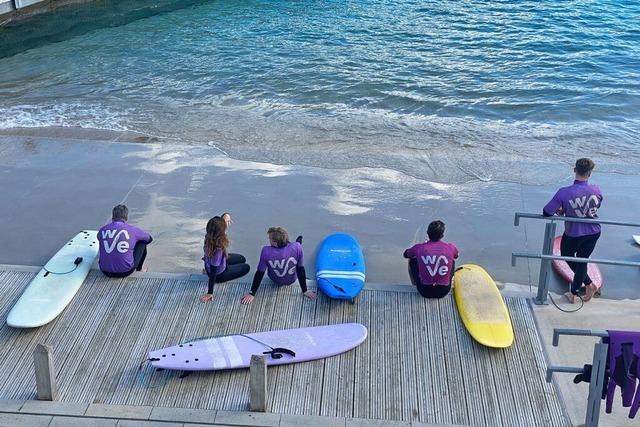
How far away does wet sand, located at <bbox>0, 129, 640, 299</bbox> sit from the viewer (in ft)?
33.8

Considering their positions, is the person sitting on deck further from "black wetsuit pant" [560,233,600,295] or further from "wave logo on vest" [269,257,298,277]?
"black wetsuit pant" [560,233,600,295]

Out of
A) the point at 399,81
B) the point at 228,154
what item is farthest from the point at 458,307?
the point at 399,81

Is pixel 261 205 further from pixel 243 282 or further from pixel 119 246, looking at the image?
pixel 119 246

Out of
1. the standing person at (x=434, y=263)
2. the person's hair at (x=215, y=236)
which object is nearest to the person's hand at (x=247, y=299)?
the person's hair at (x=215, y=236)

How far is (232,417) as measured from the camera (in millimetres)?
6449

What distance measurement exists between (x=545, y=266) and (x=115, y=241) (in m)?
5.05

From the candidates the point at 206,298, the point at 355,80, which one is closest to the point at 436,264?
the point at 206,298

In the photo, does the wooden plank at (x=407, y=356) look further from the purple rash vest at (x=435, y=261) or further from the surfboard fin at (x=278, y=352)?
the surfboard fin at (x=278, y=352)

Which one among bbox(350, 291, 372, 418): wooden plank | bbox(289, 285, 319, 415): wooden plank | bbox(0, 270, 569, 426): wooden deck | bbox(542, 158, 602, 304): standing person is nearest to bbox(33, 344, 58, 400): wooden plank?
bbox(0, 270, 569, 426): wooden deck

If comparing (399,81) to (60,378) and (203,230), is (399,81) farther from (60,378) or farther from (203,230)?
(60,378)

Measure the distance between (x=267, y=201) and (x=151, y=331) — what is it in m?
4.62

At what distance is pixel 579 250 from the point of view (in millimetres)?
8477

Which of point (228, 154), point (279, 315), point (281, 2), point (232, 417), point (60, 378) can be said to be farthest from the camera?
point (281, 2)

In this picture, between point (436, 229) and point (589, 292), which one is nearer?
point (436, 229)
